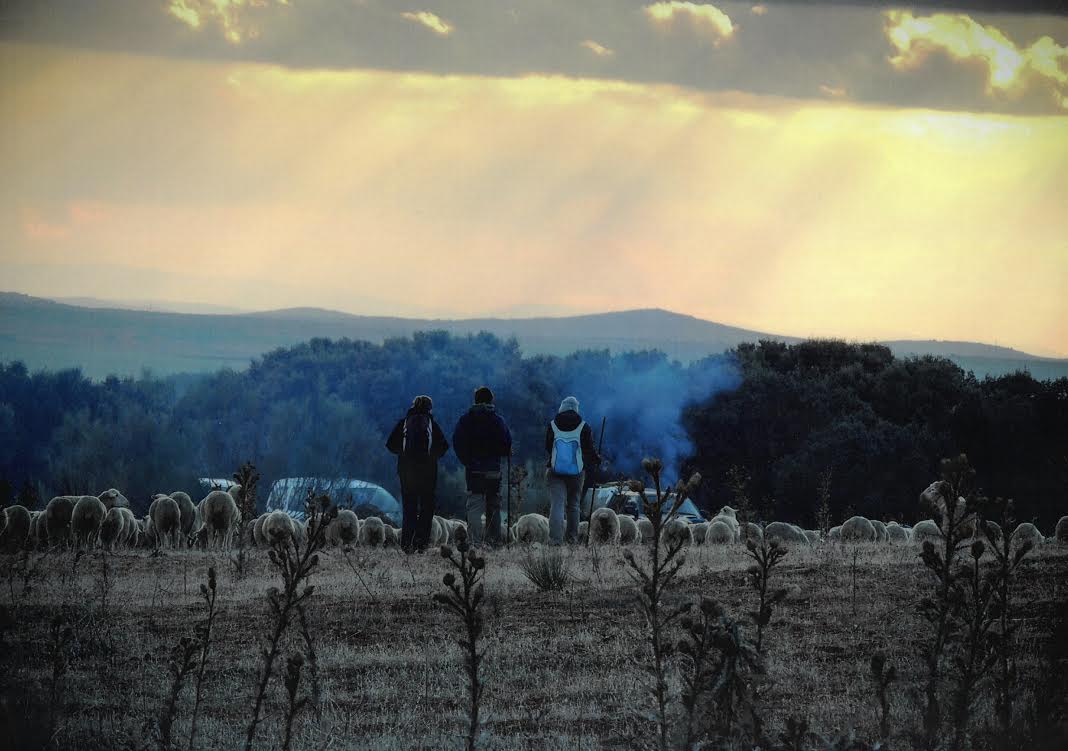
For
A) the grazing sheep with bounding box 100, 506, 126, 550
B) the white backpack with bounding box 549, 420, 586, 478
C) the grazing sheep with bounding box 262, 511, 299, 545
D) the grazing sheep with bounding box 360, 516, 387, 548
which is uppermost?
the white backpack with bounding box 549, 420, 586, 478

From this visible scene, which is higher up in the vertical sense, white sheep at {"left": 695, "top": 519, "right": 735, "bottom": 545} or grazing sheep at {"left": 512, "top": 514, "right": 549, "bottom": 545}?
grazing sheep at {"left": 512, "top": 514, "right": 549, "bottom": 545}

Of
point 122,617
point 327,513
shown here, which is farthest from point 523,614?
point 327,513

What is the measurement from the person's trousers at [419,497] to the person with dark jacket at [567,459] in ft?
4.24

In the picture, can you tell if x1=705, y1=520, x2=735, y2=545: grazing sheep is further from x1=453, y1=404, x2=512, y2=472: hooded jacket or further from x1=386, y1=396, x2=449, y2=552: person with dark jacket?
x1=386, y1=396, x2=449, y2=552: person with dark jacket

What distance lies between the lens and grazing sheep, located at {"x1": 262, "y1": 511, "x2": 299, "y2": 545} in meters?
5.56

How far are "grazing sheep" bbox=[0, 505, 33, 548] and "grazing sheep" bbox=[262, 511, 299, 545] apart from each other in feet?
8.97

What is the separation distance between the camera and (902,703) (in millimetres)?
6938

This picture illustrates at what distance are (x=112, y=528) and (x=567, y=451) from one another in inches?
241

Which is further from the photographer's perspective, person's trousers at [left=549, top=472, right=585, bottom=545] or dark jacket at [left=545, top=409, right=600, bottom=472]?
person's trousers at [left=549, top=472, right=585, bottom=545]

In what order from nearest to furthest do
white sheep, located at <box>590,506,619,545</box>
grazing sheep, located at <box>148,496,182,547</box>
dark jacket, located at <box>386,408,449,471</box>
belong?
dark jacket, located at <box>386,408,449,471</box> < grazing sheep, located at <box>148,496,182,547</box> < white sheep, located at <box>590,506,619,545</box>

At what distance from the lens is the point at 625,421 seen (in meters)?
51.5

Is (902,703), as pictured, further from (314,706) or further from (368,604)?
(368,604)

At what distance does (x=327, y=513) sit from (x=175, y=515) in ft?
45.2

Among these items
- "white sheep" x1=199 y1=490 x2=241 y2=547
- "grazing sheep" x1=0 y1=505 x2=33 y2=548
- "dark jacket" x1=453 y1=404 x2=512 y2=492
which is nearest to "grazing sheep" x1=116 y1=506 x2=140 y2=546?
"white sheep" x1=199 y1=490 x2=241 y2=547
